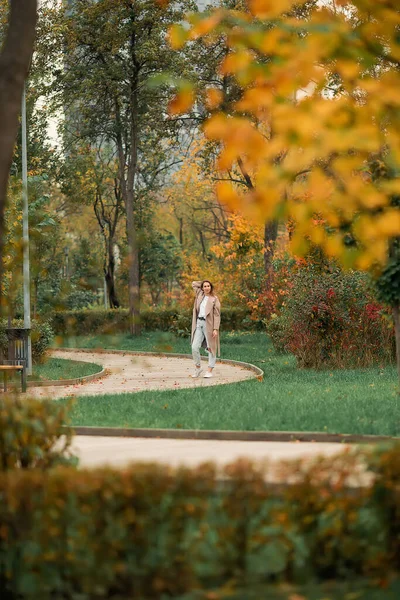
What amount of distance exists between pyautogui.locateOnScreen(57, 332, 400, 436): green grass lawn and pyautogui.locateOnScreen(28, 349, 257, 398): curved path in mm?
971

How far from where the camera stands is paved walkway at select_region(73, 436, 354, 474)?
11.6 meters

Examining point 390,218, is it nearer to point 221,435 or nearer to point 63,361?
point 221,435

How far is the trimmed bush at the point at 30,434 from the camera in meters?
7.74

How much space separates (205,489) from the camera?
6242mm

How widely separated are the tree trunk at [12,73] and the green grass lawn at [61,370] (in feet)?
59.8

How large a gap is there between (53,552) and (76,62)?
41052 millimetres

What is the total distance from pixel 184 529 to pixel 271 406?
9.93 m

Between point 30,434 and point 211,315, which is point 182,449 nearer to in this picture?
point 30,434

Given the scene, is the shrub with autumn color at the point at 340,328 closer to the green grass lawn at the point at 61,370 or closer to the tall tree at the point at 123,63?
the green grass lawn at the point at 61,370

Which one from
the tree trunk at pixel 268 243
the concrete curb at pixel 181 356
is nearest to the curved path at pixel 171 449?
the concrete curb at pixel 181 356

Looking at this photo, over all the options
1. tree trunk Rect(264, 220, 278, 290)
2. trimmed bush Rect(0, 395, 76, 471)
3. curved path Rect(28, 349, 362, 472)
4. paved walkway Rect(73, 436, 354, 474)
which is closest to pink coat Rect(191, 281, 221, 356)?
curved path Rect(28, 349, 362, 472)

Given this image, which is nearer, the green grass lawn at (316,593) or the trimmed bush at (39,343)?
the green grass lawn at (316,593)

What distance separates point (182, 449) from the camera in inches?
490

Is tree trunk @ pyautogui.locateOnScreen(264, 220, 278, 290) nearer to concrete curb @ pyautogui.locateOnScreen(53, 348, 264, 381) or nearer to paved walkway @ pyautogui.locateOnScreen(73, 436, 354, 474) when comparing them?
concrete curb @ pyautogui.locateOnScreen(53, 348, 264, 381)
